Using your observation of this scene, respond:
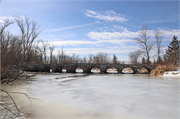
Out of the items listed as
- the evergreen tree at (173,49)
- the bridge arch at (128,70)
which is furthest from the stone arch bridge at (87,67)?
the evergreen tree at (173,49)

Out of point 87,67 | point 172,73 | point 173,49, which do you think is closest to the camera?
point 172,73

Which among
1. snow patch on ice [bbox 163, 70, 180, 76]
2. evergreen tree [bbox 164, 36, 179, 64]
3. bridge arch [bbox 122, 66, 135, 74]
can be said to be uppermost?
evergreen tree [bbox 164, 36, 179, 64]

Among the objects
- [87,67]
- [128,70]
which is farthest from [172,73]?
[128,70]

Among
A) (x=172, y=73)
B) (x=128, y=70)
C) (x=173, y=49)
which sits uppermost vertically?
(x=173, y=49)

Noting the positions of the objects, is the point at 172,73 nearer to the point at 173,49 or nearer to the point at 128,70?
the point at 128,70

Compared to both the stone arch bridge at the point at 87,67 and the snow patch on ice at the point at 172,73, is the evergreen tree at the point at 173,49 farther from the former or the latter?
the snow patch on ice at the point at 172,73

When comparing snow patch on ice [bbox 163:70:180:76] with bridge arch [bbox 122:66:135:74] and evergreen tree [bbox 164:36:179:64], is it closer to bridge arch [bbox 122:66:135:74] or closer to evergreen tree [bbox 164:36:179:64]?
bridge arch [bbox 122:66:135:74]

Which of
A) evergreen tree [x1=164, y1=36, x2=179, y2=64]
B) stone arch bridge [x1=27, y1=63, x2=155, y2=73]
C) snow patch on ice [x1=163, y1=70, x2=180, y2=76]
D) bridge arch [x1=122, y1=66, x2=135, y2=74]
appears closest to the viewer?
snow patch on ice [x1=163, y1=70, x2=180, y2=76]

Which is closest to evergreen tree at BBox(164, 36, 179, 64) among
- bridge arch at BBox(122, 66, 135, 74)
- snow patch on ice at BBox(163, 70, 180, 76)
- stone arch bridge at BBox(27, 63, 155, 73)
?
bridge arch at BBox(122, 66, 135, 74)

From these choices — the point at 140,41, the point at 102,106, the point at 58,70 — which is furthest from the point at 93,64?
the point at 102,106

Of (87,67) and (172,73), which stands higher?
(87,67)

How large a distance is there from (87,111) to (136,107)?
1.95m

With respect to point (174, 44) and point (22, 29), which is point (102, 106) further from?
point (174, 44)

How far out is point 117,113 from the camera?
4395 mm
